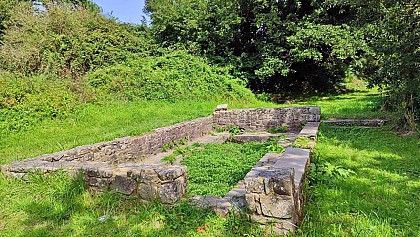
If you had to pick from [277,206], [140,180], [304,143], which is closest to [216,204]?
Answer: [277,206]

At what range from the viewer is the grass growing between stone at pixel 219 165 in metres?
4.37

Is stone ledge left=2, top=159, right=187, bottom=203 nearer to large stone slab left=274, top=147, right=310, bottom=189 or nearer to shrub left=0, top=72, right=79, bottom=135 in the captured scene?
large stone slab left=274, top=147, right=310, bottom=189

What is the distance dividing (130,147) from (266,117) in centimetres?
515

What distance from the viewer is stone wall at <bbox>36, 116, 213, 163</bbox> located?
4.80 meters

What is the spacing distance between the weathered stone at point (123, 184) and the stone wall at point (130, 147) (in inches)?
62.9

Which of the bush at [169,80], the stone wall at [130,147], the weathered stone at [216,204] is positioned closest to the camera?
the weathered stone at [216,204]

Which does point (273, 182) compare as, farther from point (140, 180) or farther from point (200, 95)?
point (200, 95)

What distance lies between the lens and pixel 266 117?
991 cm

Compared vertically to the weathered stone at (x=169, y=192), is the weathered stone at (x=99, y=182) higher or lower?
higher

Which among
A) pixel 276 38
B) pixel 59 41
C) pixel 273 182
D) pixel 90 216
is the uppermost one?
pixel 59 41

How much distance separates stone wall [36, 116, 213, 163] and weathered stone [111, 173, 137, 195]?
1.60 metres

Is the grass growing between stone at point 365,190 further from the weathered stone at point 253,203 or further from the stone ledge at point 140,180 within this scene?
the stone ledge at point 140,180

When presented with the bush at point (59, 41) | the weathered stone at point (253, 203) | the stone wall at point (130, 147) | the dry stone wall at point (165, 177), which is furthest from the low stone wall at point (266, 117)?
the weathered stone at point (253, 203)

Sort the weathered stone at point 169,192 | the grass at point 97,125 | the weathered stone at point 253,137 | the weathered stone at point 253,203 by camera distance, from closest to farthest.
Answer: the weathered stone at point 253,203, the weathered stone at point 169,192, the grass at point 97,125, the weathered stone at point 253,137
